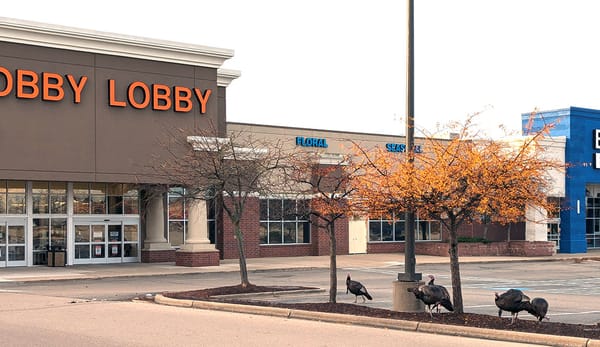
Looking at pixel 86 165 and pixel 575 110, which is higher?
pixel 575 110

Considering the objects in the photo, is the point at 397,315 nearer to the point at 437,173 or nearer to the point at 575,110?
the point at 437,173

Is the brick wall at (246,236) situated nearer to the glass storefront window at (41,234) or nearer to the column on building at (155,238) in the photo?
the column on building at (155,238)

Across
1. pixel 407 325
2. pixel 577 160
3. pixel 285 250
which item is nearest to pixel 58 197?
pixel 285 250

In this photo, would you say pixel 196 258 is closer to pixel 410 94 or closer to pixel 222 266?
pixel 222 266

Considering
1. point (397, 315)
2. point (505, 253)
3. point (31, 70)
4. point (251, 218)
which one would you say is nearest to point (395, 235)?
point (505, 253)

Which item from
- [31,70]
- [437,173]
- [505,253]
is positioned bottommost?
[505,253]

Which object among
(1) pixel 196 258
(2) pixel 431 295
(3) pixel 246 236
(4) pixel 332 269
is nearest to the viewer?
(2) pixel 431 295

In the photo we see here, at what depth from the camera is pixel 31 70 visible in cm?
3061

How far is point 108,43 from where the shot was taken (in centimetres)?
3222

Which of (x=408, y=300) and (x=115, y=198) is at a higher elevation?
(x=115, y=198)

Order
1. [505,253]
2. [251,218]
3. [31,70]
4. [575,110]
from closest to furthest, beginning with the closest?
[31,70] < [251,218] < [505,253] < [575,110]

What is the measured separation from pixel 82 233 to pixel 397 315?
23170mm

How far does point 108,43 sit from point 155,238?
966 centimetres

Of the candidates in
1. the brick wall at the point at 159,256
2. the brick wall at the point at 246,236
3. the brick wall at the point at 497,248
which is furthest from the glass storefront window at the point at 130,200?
the brick wall at the point at 497,248
